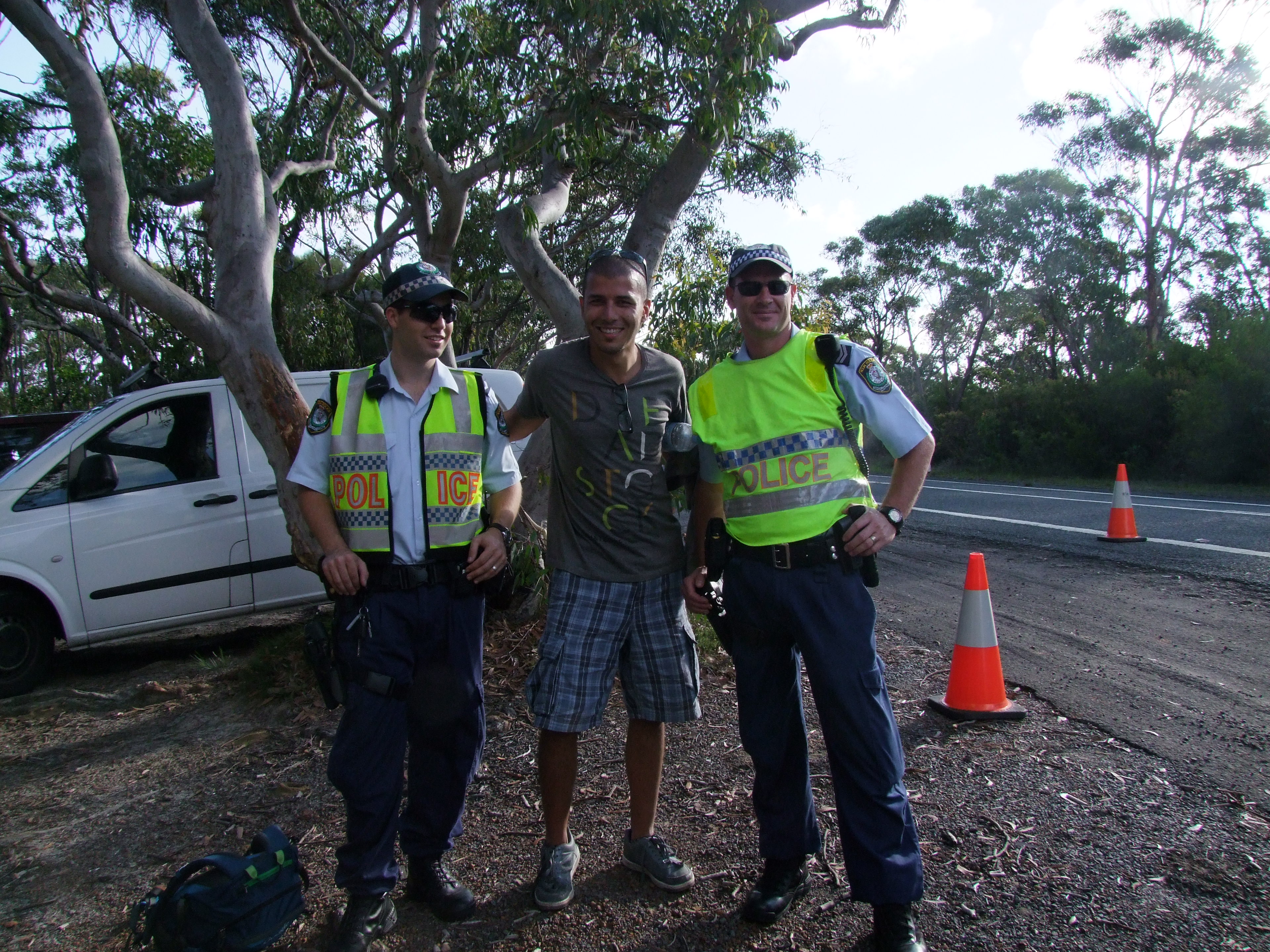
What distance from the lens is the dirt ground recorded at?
101 inches

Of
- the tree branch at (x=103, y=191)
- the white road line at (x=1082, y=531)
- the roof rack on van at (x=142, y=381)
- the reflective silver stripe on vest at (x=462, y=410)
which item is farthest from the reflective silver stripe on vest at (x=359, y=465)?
the white road line at (x=1082, y=531)

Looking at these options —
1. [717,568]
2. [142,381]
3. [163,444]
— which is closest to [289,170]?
[142,381]

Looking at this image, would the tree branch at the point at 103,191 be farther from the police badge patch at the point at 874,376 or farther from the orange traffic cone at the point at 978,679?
the orange traffic cone at the point at 978,679

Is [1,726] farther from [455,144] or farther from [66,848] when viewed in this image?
[455,144]

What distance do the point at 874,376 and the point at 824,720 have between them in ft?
3.26

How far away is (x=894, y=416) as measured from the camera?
2.59 meters

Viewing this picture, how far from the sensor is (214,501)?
6055mm

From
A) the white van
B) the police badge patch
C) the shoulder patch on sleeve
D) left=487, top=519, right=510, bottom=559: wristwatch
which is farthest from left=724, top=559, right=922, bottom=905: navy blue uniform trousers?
the white van

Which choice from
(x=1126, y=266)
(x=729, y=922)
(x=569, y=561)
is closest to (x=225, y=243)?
(x=569, y=561)

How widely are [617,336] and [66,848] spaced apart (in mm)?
2821

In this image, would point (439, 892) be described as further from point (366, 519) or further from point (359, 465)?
point (359, 465)

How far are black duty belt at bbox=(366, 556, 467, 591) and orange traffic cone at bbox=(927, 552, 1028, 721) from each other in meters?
2.44

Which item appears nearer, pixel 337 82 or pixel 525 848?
pixel 525 848

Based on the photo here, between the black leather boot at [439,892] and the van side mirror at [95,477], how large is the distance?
3.98 metres
